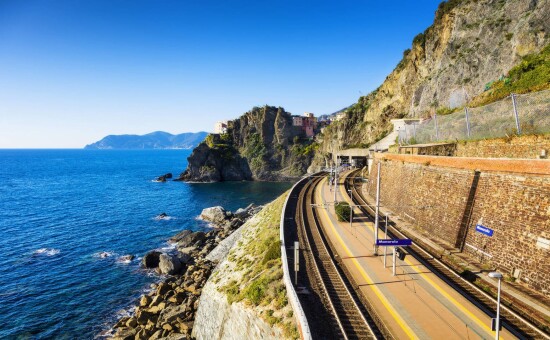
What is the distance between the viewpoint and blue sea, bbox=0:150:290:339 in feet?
87.3

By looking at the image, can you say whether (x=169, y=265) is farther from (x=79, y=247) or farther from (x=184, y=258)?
(x=79, y=247)

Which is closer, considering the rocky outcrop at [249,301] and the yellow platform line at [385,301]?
the yellow platform line at [385,301]

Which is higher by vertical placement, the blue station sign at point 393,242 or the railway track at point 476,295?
the blue station sign at point 393,242

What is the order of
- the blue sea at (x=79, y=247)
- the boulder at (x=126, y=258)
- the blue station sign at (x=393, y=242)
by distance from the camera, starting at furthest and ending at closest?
the boulder at (x=126, y=258)
the blue sea at (x=79, y=247)
the blue station sign at (x=393, y=242)

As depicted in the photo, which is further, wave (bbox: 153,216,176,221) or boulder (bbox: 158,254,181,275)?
wave (bbox: 153,216,176,221)

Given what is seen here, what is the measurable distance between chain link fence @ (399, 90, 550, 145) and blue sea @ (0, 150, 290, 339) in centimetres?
3208

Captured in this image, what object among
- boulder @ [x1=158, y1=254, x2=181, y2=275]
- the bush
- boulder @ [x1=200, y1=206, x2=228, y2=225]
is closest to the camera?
the bush

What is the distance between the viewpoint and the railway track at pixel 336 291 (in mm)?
12180

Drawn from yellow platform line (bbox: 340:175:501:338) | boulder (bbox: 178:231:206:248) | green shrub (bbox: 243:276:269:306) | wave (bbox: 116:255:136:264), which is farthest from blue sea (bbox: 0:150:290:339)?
yellow platform line (bbox: 340:175:501:338)

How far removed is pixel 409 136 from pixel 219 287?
2572cm

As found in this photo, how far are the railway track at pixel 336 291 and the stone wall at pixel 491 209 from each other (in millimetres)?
7565

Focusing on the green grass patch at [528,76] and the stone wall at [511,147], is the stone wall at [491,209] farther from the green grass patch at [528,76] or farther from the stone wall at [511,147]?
the green grass patch at [528,76]

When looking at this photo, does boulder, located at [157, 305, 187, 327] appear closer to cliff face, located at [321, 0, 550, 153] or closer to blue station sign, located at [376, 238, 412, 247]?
blue station sign, located at [376, 238, 412, 247]

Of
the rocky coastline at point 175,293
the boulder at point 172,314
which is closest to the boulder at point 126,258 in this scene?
the rocky coastline at point 175,293
